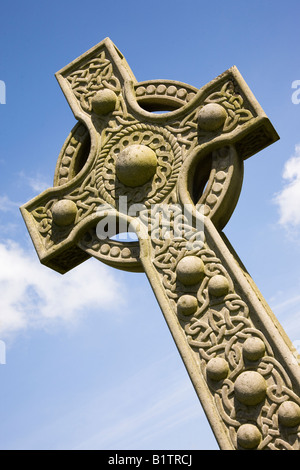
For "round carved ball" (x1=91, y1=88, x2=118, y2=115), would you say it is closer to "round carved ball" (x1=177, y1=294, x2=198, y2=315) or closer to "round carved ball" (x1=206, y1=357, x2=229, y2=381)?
"round carved ball" (x1=177, y1=294, x2=198, y2=315)

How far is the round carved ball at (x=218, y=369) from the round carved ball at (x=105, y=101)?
6.69 feet

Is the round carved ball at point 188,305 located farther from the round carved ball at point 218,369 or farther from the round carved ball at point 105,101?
the round carved ball at point 105,101

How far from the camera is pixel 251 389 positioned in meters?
2.76

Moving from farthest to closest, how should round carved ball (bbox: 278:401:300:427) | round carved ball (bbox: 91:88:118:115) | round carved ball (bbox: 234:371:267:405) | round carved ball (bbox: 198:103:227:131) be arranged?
round carved ball (bbox: 91:88:118:115) < round carved ball (bbox: 198:103:227:131) < round carved ball (bbox: 234:371:267:405) < round carved ball (bbox: 278:401:300:427)

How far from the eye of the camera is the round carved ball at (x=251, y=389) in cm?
275

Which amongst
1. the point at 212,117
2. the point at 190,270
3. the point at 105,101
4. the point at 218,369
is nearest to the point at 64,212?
the point at 105,101

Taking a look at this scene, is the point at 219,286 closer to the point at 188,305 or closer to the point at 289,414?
the point at 188,305

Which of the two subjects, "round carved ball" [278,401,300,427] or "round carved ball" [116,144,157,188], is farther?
"round carved ball" [116,144,157,188]

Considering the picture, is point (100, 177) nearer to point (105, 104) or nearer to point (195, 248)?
point (105, 104)

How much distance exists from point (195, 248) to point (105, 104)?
54.4 inches

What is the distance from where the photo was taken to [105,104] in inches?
156

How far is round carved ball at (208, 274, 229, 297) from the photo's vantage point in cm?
308

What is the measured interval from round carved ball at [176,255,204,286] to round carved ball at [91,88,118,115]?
1404mm

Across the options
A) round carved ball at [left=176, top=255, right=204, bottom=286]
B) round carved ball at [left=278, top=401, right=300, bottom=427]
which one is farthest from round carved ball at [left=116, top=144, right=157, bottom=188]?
round carved ball at [left=278, top=401, right=300, bottom=427]
